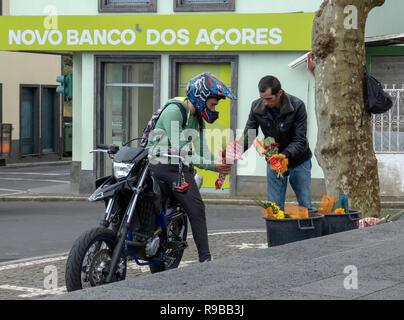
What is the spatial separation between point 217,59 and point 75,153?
12.6ft

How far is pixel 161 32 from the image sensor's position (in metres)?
19.5

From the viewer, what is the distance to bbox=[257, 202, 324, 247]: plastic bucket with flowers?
323 inches

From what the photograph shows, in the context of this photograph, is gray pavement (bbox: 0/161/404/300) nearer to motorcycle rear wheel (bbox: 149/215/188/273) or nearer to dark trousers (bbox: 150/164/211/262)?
dark trousers (bbox: 150/164/211/262)

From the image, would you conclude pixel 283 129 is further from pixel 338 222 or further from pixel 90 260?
pixel 90 260

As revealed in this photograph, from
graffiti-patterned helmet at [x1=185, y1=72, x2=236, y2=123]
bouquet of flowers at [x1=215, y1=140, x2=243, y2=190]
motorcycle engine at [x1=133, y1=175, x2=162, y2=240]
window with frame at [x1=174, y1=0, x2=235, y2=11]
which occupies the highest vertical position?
window with frame at [x1=174, y1=0, x2=235, y2=11]

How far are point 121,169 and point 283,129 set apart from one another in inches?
94.3

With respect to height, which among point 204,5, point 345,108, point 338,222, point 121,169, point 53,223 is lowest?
Result: point 53,223

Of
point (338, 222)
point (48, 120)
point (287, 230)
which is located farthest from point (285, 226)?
point (48, 120)

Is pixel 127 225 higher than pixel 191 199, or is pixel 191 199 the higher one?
pixel 191 199

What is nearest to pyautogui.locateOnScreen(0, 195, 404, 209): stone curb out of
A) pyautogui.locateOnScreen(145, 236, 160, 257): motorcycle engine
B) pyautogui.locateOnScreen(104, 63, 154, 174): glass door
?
pyautogui.locateOnScreen(104, 63, 154, 174): glass door

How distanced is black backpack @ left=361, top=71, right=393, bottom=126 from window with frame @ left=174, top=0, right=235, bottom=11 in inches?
334

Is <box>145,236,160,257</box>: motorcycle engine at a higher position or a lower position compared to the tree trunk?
lower

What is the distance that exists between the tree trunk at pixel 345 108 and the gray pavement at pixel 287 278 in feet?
10.9

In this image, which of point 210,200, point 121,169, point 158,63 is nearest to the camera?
point 121,169
